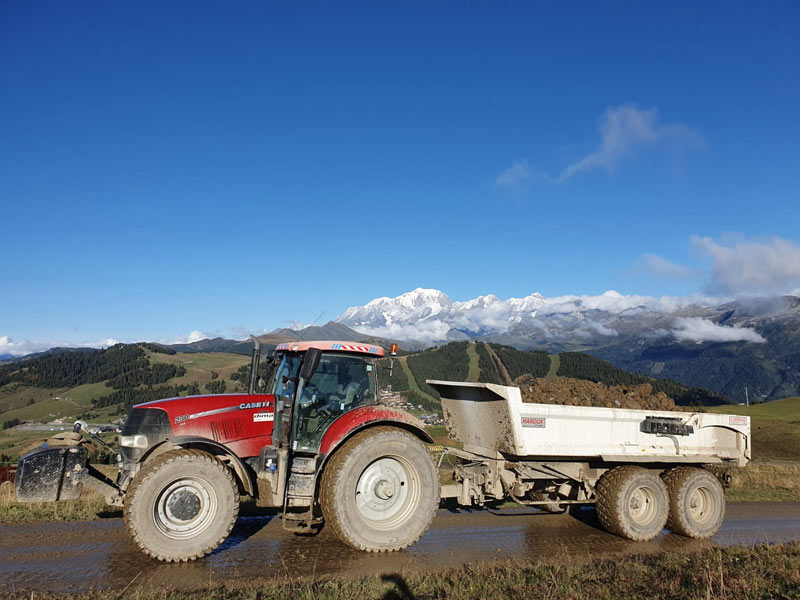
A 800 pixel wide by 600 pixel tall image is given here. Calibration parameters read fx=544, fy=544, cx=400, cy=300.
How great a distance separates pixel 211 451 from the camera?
668 centimetres

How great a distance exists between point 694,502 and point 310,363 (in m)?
6.79

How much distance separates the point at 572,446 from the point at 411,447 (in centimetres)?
256

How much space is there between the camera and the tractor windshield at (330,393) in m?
6.91

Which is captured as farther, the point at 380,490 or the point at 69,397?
the point at 69,397

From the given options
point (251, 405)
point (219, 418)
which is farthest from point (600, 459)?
point (219, 418)

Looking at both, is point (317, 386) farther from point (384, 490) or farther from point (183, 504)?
point (183, 504)

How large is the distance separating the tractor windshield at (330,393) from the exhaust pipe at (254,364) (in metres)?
0.88

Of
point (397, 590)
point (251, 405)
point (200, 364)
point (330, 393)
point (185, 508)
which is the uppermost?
point (200, 364)

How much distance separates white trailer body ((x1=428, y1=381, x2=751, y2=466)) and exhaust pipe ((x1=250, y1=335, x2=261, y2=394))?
2912 millimetres

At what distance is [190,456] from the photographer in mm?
6207

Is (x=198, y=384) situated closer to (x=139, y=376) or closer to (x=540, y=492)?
(x=139, y=376)

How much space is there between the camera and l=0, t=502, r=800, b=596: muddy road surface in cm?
562

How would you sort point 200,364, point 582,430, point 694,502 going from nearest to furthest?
point 582,430 < point 694,502 < point 200,364

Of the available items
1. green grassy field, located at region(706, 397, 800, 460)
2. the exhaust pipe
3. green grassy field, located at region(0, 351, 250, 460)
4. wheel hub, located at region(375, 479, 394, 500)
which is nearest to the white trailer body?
wheel hub, located at region(375, 479, 394, 500)
